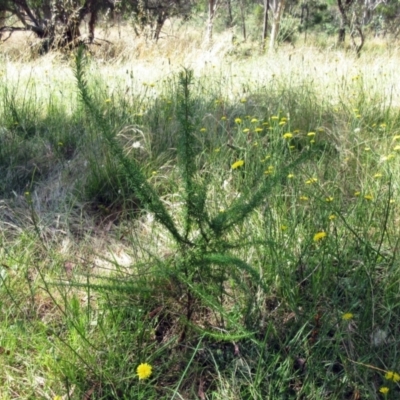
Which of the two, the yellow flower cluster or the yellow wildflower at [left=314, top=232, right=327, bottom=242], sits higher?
the yellow wildflower at [left=314, top=232, right=327, bottom=242]

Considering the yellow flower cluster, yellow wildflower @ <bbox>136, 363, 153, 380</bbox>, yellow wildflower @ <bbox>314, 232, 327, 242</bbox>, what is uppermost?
yellow wildflower @ <bbox>314, 232, 327, 242</bbox>

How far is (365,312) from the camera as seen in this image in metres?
1.34

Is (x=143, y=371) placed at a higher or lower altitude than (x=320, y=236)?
lower

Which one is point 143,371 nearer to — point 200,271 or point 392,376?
point 200,271

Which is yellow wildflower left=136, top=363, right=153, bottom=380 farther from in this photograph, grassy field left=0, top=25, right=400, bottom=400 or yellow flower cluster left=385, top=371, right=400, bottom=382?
yellow flower cluster left=385, top=371, right=400, bottom=382

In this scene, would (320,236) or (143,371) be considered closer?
(143,371)

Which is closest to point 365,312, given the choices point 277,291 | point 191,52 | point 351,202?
point 277,291

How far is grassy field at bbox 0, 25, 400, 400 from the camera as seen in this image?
49.9 inches

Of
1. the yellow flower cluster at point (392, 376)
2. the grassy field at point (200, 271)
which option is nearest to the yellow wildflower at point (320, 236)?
the grassy field at point (200, 271)

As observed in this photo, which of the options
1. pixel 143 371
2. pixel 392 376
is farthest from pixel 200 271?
pixel 392 376

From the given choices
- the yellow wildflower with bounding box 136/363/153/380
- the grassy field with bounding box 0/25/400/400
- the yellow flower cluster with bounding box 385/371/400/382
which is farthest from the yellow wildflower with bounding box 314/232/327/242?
the yellow wildflower with bounding box 136/363/153/380

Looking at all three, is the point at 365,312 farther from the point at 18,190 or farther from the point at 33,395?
the point at 18,190

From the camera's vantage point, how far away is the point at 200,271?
1.39m

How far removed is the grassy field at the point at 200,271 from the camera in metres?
1.27
